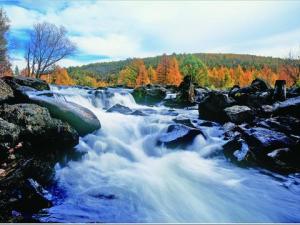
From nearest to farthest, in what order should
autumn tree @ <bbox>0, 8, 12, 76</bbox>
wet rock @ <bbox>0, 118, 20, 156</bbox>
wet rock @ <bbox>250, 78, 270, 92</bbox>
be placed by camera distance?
1. wet rock @ <bbox>0, 118, 20, 156</bbox>
2. autumn tree @ <bbox>0, 8, 12, 76</bbox>
3. wet rock @ <bbox>250, 78, 270, 92</bbox>

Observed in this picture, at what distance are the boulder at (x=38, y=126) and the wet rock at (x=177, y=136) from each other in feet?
7.44

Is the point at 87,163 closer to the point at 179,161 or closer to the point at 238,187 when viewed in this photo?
the point at 179,161

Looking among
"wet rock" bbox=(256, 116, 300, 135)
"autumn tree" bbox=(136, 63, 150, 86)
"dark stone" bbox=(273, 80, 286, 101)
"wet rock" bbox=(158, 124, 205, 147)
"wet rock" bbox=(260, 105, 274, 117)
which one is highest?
"autumn tree" bbox=(136, 63, 150, 86)

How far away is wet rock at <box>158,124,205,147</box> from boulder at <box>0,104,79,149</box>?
227cm

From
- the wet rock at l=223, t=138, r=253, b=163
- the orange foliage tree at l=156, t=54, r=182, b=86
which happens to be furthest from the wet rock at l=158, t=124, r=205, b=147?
the orange foliage tree at l=156, t=54, r=182, b=86

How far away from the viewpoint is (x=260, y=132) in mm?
6957

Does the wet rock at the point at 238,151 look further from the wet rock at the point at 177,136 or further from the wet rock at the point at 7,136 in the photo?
the wet rock at the point at 7,136

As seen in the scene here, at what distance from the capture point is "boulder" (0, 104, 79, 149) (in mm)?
5207

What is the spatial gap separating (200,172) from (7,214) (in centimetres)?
349

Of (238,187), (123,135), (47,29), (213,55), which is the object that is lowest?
(238,187)

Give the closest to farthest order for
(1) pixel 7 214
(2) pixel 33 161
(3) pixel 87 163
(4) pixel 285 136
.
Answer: (1) pixel 7 214 < (2) pixel 33 161 < (3) pixel 87 163 < (4) pixel 285 136

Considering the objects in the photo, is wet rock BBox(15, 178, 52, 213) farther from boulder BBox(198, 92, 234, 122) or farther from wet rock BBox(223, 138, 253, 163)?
boulder BBox(198, 92, 234, 122)

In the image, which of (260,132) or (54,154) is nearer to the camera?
(54,154)

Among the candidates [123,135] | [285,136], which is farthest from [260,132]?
[123,135]
